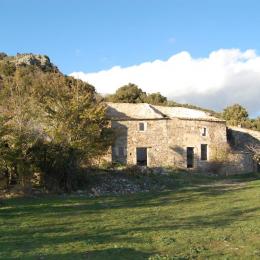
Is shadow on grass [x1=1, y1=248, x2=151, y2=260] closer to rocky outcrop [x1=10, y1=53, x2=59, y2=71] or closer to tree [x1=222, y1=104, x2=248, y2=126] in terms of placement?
rocky outcrop [x1=10, y1=53, x2=59, y2=71]

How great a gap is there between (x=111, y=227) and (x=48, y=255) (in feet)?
16.2

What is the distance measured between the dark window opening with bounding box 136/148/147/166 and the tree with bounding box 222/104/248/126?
98.1 ft

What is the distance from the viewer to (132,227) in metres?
17.1

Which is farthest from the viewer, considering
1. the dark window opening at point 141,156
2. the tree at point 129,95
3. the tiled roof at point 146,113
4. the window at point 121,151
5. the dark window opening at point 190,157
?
the tree at point 129,95

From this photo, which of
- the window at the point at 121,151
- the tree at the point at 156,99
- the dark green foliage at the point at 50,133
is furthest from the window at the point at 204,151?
the tree at the point at 156,99

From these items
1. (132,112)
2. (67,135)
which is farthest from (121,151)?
(67,135)

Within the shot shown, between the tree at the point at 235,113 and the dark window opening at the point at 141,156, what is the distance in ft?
98.1

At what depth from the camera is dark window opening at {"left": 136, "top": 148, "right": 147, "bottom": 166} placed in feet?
154

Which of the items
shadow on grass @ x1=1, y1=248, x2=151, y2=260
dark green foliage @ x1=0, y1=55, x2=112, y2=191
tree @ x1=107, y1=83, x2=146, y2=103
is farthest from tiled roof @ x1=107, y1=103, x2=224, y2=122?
shadow on grass @ x1=1, y1=248, x2=151, y2=260

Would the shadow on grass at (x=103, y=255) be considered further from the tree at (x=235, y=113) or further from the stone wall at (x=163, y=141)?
the tree at (x=235, y=113)

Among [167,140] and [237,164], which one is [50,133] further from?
[237,164]

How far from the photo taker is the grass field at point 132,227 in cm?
1294

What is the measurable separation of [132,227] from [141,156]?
30014mm

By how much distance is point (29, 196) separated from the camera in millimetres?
25578
